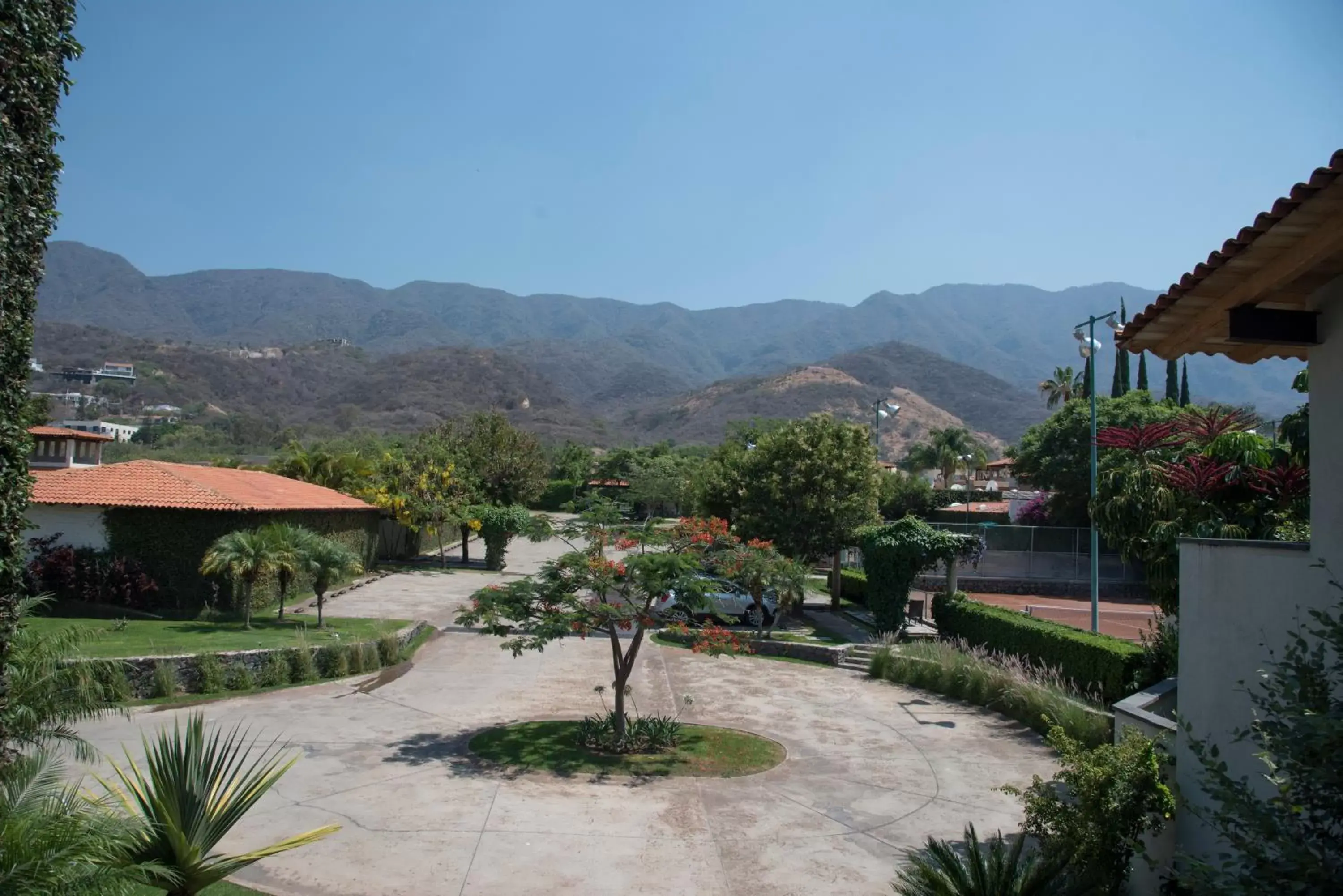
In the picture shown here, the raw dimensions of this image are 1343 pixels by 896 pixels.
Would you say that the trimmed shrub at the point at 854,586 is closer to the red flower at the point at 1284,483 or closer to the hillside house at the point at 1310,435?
the red flower at the point at 1284,483

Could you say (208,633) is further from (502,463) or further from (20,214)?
(502,463)

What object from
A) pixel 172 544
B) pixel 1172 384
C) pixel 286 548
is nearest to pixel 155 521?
pixel 172 544

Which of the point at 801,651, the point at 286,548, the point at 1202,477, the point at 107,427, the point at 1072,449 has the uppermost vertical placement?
the point at 107,427

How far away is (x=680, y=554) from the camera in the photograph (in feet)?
42.6

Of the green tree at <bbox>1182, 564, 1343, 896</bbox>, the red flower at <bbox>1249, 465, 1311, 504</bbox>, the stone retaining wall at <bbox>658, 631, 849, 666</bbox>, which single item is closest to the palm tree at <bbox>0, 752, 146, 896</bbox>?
the green tree at <bbox>1182, 564, 1343, 896</bbox>

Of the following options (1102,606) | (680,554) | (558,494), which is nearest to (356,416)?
(558,494)

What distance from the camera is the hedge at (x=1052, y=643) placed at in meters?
14.3

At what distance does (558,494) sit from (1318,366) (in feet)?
246

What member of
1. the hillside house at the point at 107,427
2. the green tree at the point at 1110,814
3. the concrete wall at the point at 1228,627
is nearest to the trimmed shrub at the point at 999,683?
the green tree at the point at 1110,814

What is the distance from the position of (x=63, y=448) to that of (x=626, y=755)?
105 ft

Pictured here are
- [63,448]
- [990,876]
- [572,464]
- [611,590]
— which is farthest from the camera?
[572,464]

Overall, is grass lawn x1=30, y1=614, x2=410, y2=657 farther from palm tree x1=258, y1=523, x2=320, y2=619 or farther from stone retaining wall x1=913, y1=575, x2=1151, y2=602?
stone retaining wall x1=913, y1=575, x2=1151, y2=602

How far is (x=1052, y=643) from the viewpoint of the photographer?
55.3 feet

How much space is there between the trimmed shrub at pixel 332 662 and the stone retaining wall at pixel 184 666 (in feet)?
2.55
